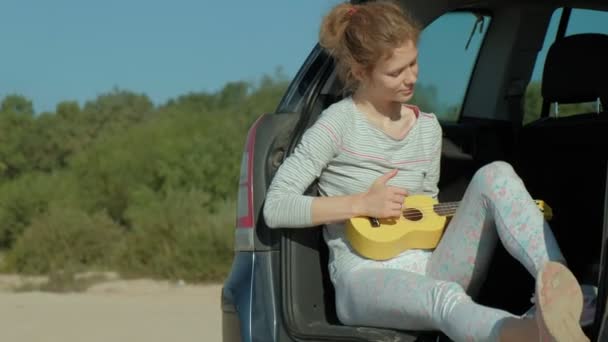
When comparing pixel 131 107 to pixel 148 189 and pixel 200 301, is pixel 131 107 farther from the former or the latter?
pixel 200 301

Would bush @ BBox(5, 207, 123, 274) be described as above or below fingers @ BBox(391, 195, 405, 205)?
below

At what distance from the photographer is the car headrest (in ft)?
12.8

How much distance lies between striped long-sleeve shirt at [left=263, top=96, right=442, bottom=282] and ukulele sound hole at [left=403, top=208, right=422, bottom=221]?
0.31 ft

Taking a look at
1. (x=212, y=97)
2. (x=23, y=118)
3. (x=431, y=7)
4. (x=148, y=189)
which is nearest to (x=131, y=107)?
(x=212, y=97)

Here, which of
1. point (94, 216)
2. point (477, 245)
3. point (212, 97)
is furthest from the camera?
point (212, 97)

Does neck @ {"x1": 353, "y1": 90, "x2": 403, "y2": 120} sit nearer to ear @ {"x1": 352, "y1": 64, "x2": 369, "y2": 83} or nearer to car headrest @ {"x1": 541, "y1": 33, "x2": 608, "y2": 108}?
ear @ {"x1": 352, "y1": 64, "x2": 369, "y2": 83}

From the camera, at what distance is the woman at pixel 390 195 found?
284 cm

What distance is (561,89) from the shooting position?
402 centimetres

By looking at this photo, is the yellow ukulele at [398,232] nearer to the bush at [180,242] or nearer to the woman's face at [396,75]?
the woman's face at [396,75]

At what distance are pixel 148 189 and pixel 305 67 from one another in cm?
977

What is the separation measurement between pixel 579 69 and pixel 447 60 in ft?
2.16

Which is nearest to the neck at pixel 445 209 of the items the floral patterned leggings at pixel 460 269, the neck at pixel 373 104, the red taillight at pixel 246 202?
the floral patterned leggings at pixel 460 269

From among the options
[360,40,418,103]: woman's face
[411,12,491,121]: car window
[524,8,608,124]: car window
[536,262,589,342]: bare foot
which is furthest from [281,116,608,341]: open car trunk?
[536,262,589,342]: bare foot

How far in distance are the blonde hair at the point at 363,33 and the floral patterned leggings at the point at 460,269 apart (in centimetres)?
49
